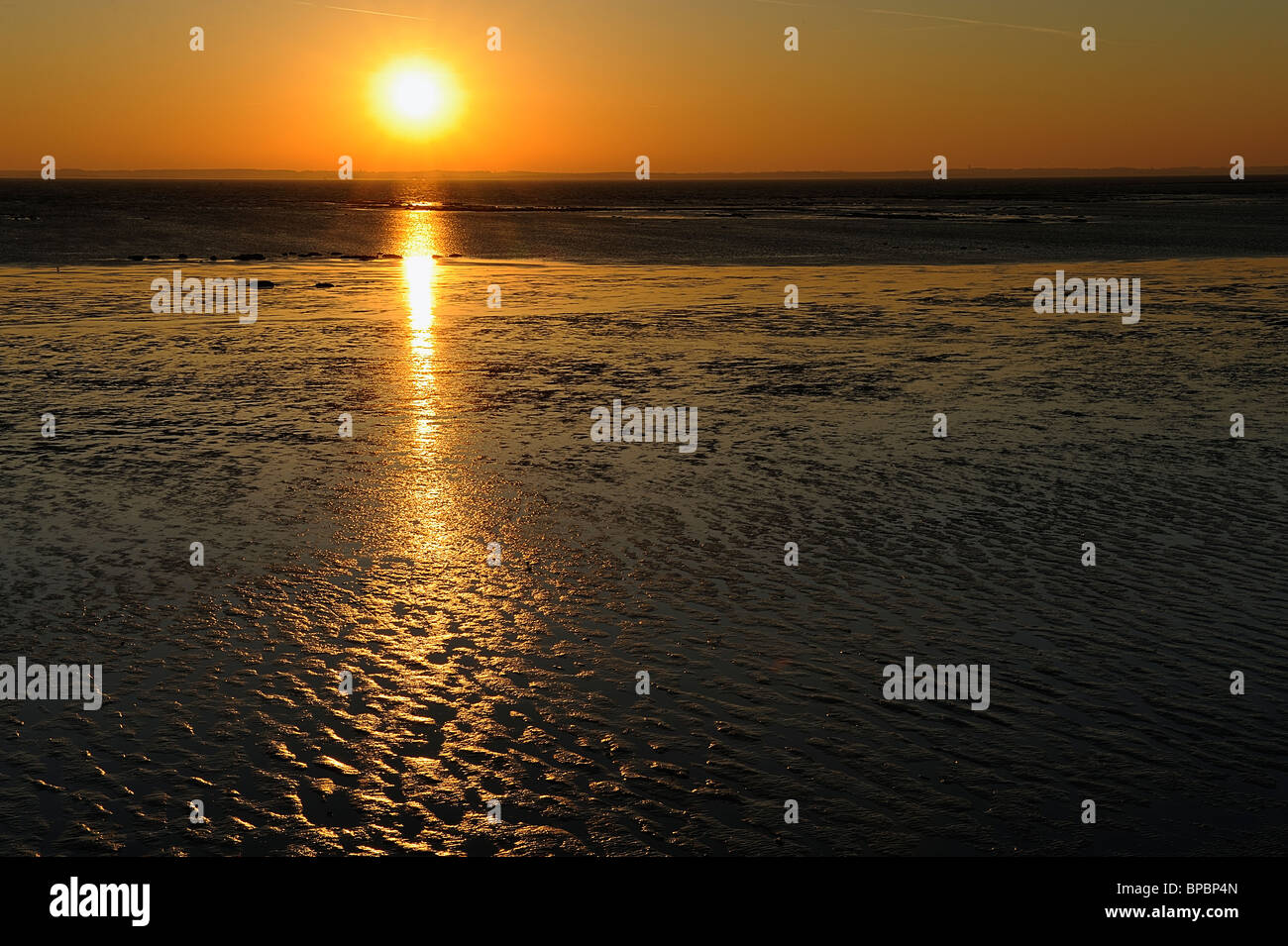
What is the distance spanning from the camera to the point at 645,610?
11.3 m

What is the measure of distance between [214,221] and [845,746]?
10109 cm

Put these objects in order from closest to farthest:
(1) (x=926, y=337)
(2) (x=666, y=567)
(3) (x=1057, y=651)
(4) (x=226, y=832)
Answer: (4) (x=226, y=832) < (3) (x=1057, y=651) < (2) (x=666, y=567) < (1) (x=926, y=337)

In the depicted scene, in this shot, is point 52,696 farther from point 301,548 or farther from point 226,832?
point 301,548

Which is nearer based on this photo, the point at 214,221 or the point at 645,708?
the point at 645,708

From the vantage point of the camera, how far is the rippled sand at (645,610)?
25.6 feet

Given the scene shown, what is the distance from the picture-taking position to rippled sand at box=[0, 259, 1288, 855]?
779 cm

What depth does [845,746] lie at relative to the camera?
339 inches

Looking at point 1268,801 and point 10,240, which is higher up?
point 10,240
